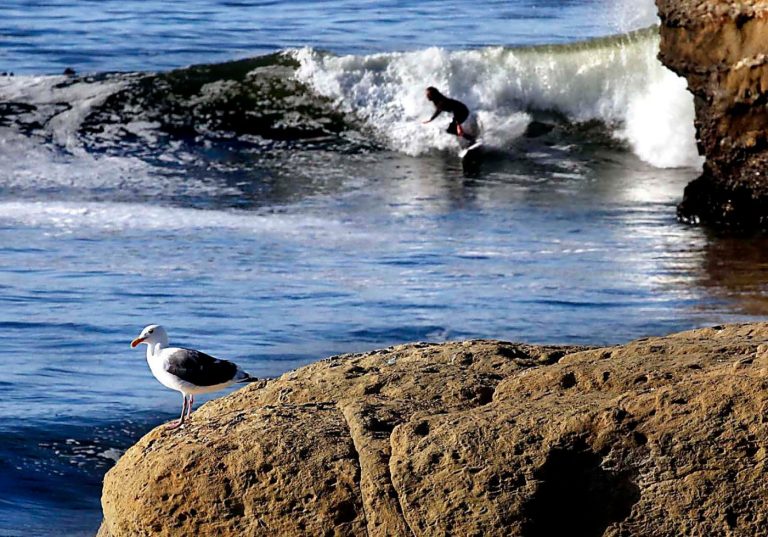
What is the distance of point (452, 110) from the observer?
18.6 meters

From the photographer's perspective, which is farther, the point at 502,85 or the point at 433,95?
the point at 502,85

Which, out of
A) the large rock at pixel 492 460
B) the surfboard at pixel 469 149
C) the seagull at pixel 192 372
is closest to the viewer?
the large rock at pixel 492 460

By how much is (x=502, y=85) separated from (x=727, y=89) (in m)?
8.68

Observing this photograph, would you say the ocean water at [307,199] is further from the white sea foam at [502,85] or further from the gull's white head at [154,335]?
the gull's white head at [154,335]

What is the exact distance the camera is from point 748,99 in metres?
11.7

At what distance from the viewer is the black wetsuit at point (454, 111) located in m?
18.4

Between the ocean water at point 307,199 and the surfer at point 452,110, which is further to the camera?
the surfer at point 452,110

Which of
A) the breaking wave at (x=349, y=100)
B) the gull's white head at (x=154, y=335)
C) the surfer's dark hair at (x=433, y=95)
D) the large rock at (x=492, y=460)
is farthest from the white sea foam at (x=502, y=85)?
the large rock at (x=492, y=460)

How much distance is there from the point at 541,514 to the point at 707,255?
787 centimetres

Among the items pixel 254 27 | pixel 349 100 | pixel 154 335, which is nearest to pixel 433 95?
pixel 349 100

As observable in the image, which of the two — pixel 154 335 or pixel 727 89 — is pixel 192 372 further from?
pixel 727 89

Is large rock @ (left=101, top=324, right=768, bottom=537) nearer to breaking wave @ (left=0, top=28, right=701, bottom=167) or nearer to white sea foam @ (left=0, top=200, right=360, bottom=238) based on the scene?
white sea foam @ (left=0, top=200, right=360, bottom=238)

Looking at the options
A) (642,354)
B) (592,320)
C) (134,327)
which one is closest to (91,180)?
(134,327)

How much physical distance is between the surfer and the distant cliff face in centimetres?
573
